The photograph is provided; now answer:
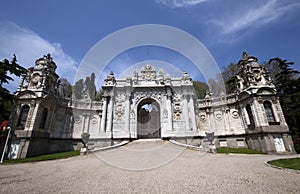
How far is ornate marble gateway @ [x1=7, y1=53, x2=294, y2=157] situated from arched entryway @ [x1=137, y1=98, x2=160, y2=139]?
180 mm

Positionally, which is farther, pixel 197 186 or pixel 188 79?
pixel 188 79

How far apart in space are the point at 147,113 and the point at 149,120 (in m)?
1.56

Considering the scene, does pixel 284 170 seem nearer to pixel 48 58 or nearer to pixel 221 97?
pixel 221 97

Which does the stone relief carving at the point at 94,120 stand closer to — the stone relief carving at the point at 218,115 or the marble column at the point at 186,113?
the marble column at the point at 186,113

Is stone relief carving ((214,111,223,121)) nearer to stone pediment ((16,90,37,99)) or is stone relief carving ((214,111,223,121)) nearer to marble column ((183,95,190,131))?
marble column ((183,95,190,131))

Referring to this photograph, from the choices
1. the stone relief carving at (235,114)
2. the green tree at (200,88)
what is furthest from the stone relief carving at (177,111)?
the green tree at (200,88)

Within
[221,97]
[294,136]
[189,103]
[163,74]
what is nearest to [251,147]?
[294,136]

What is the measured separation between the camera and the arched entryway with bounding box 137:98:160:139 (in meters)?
24.8

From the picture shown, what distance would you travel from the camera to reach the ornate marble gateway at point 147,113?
16453 millimetres

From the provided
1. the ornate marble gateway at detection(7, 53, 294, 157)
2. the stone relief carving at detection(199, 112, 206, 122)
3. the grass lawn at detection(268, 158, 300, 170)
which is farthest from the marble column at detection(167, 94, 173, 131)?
the grass lawn at detection(268, 158, 300, 170)

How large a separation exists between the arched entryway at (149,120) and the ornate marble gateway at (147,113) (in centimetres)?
18

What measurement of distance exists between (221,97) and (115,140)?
1773 cm

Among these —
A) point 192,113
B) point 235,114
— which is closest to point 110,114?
point 192,113

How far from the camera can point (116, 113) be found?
2289 cm
